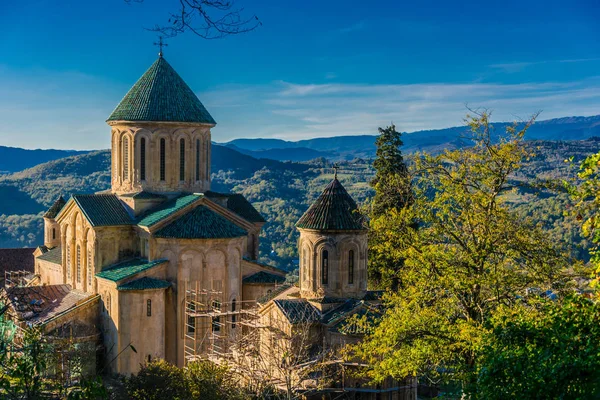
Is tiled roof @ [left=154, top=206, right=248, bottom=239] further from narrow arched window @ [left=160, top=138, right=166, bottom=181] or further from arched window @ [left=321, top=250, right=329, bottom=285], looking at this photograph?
arched window @ [left=321, top=250, right=329, bottom=285]

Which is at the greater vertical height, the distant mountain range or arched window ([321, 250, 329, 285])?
the distant mountain range

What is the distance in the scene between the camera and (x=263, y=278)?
92.8 ft

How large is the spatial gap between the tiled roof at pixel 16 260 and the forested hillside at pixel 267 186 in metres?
22.2

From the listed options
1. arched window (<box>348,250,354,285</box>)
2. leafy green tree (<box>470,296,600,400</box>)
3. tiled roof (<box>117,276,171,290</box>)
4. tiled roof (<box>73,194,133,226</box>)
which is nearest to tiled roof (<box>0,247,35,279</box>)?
tiled roof (<box>73,194,133,226</box>)

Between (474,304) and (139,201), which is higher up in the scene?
(139,201)

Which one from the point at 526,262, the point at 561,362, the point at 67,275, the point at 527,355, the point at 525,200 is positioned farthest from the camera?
the point at 525,200

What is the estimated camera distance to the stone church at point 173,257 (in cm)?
2230

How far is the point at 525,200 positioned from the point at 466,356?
61536mm

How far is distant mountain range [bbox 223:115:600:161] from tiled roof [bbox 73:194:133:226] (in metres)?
67.9

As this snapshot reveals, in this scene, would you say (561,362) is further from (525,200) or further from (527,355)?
(525,200)

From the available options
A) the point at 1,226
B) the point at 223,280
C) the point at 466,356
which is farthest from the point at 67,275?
the point at 1,226

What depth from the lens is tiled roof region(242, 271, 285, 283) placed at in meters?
28.1

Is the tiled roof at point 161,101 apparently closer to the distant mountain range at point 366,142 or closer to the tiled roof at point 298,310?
the tiled roof at point 298,310

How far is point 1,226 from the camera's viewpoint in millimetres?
75375
